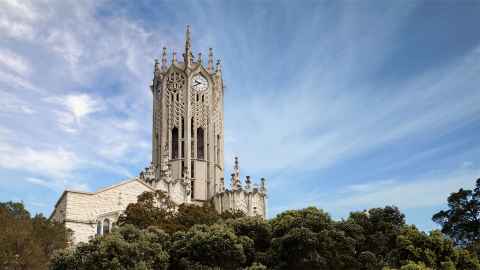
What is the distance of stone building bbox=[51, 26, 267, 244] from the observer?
63.9m

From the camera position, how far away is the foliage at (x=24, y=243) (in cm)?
2961

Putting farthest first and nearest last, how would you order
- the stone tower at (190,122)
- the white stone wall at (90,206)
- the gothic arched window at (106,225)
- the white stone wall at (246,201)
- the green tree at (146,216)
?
the stone tower at (190,122) → the white stone wall at (246,201) → the gothic arched window at (106,225) → the white stone wall at (90,206) → the green tree at (146,216)

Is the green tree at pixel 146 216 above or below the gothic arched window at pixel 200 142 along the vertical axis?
below

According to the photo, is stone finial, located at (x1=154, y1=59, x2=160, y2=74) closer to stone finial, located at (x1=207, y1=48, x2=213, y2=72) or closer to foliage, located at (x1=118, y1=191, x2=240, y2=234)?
stone finial, located at (x1=207, y1=48, x2=213, y2=72)

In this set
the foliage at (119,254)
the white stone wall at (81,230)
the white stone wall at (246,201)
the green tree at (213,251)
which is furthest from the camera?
the white stone wall at (246,201)

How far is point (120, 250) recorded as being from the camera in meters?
28.5

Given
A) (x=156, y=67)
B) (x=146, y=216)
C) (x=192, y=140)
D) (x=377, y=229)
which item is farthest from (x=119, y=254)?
(x=156, y=67)

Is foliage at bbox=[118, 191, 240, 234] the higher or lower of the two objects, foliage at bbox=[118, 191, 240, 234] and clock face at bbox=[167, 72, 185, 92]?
the lower

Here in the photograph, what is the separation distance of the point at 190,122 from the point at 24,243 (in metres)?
41.9

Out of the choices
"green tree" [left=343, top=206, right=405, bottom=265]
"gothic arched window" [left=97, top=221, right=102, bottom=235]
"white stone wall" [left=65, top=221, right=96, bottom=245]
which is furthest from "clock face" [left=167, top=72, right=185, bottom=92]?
"green tree" [left=343, top=206, right=405, bottom=265]

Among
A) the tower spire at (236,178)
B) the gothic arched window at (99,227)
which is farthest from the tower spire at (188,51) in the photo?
the gothic arched window at (99,227)

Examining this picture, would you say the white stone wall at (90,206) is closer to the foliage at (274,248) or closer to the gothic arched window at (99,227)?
the gothic arched window at (99,227)

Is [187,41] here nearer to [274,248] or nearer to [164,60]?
[164,60]

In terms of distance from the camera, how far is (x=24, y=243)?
30.6 metres
